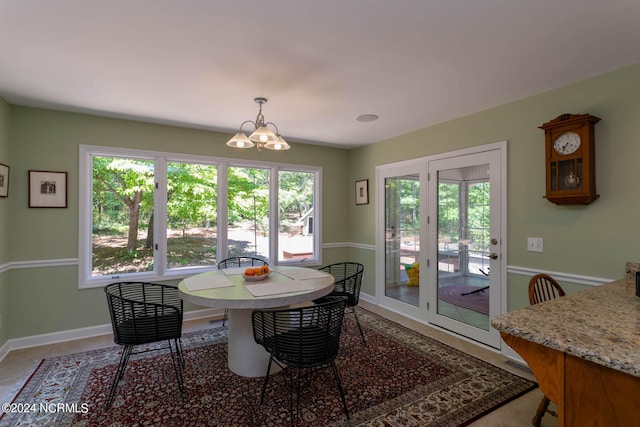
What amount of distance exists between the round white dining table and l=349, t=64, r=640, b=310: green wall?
1.88 metres

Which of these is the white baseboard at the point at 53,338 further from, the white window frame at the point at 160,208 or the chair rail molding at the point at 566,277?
the chair rail molding at the point at 566,277

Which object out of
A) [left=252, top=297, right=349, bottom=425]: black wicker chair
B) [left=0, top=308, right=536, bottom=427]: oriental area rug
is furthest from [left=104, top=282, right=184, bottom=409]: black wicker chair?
[left=252, top=297, right=349, bottom=425]: black wicker chair

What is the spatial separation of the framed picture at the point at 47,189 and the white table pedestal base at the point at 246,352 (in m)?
2.31

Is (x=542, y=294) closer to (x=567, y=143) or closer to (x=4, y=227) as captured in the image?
(x=567, y=143)

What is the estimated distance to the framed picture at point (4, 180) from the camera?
281 cm

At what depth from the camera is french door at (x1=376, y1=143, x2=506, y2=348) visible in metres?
3.09

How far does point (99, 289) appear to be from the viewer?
134 inches

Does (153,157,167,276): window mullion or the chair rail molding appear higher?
(153,157,167,276): window mullion

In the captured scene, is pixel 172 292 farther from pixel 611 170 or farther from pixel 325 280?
pixel 611 170

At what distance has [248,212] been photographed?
4.31 metres

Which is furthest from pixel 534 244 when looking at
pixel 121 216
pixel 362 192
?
pixel 121 216

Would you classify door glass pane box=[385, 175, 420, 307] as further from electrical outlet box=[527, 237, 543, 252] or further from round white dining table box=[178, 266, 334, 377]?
round white dining table box=[178, 266, 334, 377]

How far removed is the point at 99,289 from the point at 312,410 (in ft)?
9.11

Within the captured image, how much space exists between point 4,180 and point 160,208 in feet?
4.41
